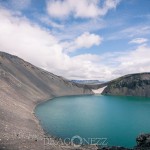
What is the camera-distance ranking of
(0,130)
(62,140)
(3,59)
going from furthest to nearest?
(3,59) → (62,140) → (0,130)

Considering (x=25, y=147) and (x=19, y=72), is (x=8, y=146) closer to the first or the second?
(x=25, y=147)

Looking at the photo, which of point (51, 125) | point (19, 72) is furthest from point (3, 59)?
point (51, 125)

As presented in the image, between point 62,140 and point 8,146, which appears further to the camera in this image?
point 62,140

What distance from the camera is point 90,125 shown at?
7600cm

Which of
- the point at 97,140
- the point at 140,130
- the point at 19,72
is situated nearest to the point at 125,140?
the point at 97,140

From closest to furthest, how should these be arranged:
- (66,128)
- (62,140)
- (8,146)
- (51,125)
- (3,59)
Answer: (8,146) → (62,140) → (66,128) → (51,125) → (3,59)

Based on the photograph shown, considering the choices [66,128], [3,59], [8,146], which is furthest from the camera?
[3,59]

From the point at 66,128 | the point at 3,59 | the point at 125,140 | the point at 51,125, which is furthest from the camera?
the point at 3,59

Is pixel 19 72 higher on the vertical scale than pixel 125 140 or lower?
higher

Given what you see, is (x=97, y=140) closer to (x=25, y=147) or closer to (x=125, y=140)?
(x=125, y=140)

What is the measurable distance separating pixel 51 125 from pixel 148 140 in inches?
1584

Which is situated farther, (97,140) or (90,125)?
(90,125)

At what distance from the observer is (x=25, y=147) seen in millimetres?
39500

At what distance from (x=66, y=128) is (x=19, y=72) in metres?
120
